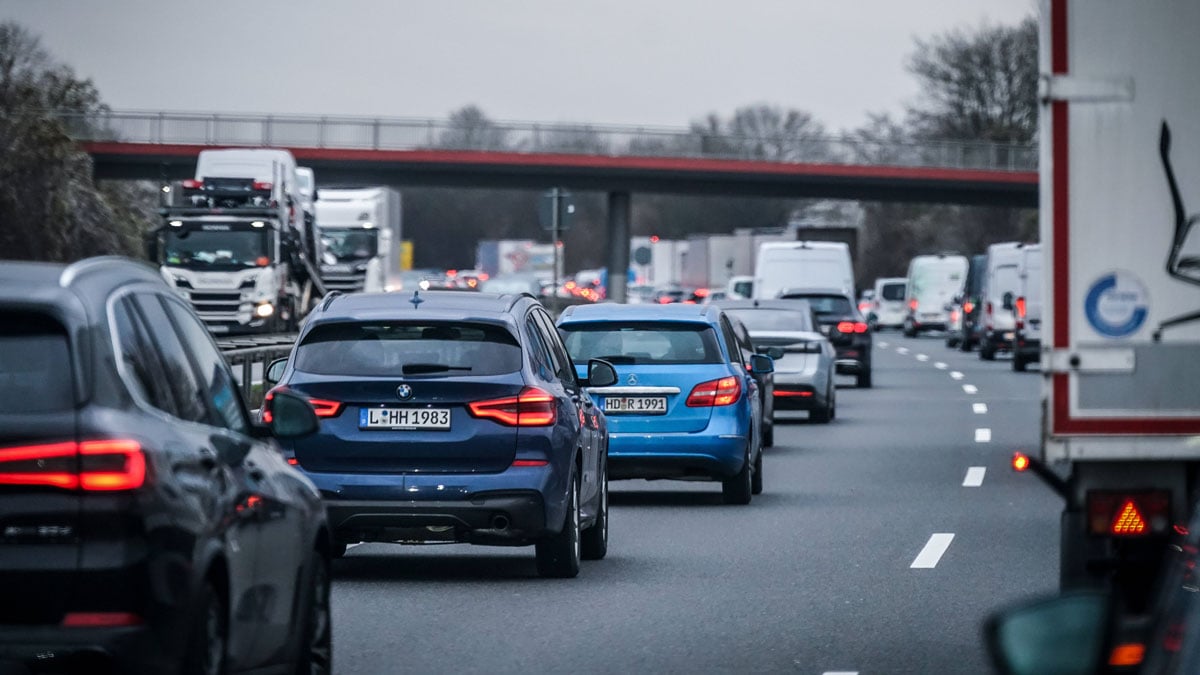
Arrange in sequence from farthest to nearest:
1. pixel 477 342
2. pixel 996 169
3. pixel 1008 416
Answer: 1. pixel 996 169
2. pixel 1008 416
3. pixel 477 342

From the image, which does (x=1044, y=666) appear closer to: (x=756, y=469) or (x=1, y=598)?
(x=1, y=598)

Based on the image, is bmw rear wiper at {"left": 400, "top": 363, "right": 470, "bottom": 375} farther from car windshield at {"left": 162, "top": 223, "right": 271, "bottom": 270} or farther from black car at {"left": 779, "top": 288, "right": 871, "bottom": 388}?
car windshield at {"left": 162, "top": 223, "right": 271, "bottom": 270}

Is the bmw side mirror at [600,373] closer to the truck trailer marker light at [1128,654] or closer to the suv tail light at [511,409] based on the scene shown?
the suv tail light at [511,409]

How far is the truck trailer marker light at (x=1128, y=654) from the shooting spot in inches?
150

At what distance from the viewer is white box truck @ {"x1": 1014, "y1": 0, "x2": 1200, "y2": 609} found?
7621mm

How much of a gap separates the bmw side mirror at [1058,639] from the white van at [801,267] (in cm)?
4086

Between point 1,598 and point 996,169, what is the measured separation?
68289 millimetres

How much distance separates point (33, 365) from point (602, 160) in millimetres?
Answer: 64035

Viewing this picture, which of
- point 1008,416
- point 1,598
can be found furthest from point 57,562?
point 1008,416

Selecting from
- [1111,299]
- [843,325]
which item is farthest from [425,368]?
[843,325]

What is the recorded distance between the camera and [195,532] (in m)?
5.98

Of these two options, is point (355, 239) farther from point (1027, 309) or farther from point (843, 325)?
A: point (843, 325)

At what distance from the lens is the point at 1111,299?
25.1 ft

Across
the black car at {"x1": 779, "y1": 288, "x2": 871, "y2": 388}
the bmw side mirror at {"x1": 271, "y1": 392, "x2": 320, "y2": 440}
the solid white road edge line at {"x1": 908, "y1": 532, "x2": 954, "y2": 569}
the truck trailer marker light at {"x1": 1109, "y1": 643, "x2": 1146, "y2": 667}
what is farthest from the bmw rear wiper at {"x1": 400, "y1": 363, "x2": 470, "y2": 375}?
the black car at {"x1": 779, "y1": 288, "x2": 871, "y2": 388}
